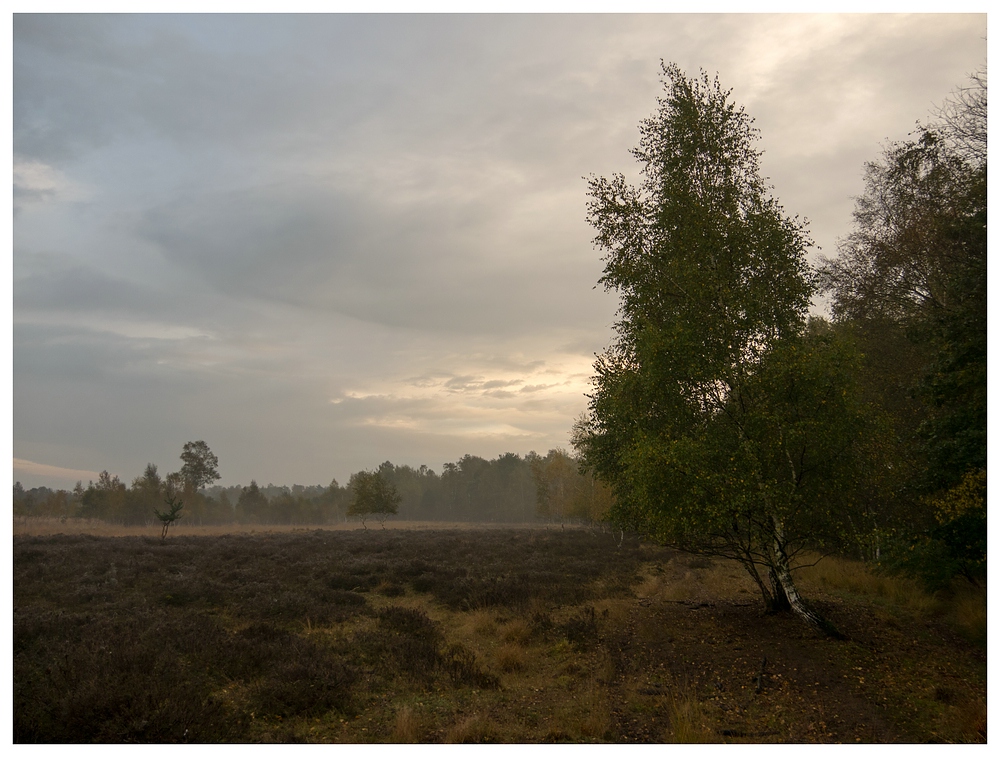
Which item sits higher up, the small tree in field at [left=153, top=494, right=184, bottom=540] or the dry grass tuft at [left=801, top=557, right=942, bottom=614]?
the dry grass tuft at [left=801, top=557, right=942, bottom=614]

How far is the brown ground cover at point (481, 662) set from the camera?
8.05m

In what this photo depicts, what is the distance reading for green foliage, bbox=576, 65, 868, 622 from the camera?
11.4m

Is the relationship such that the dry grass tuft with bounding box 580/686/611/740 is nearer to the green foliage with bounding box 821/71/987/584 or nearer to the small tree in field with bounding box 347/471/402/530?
the green foliage with bounding box 821/71/987/584

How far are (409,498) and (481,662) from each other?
12961 centimetres

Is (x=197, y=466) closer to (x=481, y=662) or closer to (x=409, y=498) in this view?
(x=409, y=498)

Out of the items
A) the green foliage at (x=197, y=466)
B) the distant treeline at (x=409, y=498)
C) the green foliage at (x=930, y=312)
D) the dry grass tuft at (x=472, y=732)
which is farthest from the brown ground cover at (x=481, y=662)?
the green foliage at (x=197, y=466)

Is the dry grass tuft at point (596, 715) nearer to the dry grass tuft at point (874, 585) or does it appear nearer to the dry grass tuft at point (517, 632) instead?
the dry grass tuft at point (517, 632)

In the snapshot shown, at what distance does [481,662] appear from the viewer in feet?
39.2

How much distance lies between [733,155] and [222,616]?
1973cm

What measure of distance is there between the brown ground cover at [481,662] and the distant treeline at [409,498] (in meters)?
29.3

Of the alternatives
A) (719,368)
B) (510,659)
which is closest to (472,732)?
(510,659)

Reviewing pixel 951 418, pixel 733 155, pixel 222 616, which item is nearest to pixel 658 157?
pixel 733 155

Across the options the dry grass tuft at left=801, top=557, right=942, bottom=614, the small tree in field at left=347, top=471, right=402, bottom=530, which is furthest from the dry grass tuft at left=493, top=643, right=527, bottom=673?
the small tree in field at left=347, top=471, right=402, bottom=530

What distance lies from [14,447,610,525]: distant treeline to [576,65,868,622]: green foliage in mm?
32095
